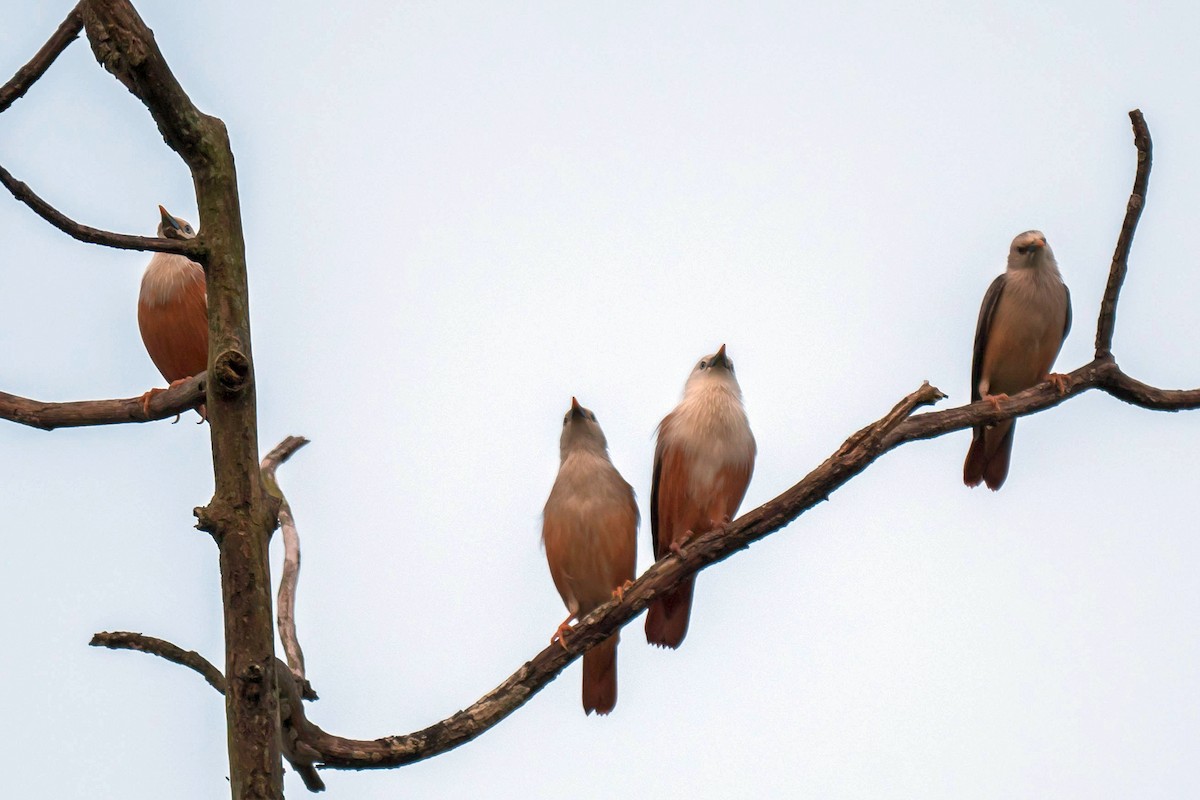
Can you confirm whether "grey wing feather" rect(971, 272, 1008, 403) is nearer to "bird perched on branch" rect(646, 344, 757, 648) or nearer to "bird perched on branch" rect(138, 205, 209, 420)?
"bird perched on branch" rect(646, 344, 757, 648)

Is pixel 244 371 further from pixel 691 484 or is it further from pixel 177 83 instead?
pixel 691 484

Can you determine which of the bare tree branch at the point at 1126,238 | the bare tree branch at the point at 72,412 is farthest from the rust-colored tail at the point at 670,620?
the bare tree branch at the point at 72,412

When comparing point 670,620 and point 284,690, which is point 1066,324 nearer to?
point 670,620

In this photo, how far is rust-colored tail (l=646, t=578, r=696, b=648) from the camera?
7.52 meters

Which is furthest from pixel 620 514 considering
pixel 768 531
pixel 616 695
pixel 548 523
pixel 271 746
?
pixel 271 746

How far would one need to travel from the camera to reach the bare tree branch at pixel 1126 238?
5816mm

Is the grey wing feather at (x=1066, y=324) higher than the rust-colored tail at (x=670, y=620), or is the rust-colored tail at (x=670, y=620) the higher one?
the grey wing feather at (x=1066, y=324)

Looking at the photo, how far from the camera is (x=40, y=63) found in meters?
4.97

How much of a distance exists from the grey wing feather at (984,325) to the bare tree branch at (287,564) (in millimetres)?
4943

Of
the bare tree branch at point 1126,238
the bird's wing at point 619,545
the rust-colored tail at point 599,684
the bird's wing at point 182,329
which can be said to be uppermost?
the bird's wing at point 182,329

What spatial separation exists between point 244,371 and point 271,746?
1.33 meters

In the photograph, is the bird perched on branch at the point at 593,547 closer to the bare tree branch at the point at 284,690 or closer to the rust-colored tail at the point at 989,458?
the rust-colored tail at the point at 989,458

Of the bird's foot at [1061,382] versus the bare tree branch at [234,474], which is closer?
the bare tree branch at [234,474]

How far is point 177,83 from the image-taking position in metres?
4.19
